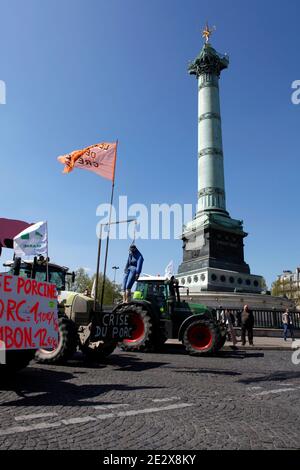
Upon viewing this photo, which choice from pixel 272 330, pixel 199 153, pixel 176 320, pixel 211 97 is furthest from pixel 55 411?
pixel 211 97

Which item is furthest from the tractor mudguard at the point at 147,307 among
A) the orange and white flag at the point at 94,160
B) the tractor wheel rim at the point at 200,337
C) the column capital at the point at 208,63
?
the column capital at the point at 208,63

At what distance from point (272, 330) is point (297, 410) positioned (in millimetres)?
18728

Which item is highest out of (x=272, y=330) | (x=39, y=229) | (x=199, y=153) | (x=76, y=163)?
(x=199, y=153)

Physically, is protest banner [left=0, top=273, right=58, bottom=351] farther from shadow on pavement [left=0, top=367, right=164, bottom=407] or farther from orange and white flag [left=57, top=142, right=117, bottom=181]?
orange and white flag [left=57, top=142, right=117, bottom=181]

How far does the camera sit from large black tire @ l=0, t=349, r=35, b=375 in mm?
6988

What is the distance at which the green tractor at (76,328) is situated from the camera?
8602 mm

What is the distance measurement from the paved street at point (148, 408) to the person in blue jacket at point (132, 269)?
12.1 ft

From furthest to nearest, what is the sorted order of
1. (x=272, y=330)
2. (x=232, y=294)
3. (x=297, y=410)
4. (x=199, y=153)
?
(x=199, y=153) → (x=232, y=294) → (x=272, y=330) → (x=297, y=410)

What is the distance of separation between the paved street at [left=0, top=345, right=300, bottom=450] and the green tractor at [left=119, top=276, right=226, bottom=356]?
2688 mm

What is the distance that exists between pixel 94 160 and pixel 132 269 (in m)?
3.70

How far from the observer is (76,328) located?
345 inches

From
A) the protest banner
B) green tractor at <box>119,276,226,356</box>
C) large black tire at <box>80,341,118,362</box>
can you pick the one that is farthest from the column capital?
the protest banner

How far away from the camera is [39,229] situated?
809cm
